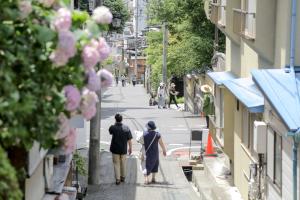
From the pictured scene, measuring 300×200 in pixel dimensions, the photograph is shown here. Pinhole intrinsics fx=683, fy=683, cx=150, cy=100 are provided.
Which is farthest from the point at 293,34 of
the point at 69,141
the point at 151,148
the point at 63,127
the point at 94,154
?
the point at 94,154

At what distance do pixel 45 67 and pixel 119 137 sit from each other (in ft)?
35.2

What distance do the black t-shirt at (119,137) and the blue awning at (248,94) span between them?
2.48m

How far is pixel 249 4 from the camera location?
47.7ft

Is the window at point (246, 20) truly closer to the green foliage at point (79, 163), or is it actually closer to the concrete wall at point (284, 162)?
the concrete wall at point (284, 162)

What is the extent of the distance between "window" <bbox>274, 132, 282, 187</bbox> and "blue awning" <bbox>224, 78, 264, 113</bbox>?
38.6 inches

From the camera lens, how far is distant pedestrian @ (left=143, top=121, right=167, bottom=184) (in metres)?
15.2

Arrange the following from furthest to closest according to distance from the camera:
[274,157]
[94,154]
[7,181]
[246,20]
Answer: [94,154] → [246,20] → [274,157] → [7,181]

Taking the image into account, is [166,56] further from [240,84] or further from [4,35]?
[4,35]

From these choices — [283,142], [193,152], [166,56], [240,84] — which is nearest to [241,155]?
[240,84]

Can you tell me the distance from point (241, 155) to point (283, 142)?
4.79 meters

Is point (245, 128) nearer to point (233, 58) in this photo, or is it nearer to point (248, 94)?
point (248, 94)

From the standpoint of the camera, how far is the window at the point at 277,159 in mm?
11000

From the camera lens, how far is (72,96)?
4.65 m

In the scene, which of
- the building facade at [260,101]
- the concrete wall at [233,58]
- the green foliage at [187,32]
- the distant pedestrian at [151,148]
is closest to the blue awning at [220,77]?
the building facade at [260,101]
